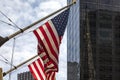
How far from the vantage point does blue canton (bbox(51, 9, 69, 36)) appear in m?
23.4

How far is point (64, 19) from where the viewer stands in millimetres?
23422

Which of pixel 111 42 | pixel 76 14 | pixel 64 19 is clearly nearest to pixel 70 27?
pixel 76 14

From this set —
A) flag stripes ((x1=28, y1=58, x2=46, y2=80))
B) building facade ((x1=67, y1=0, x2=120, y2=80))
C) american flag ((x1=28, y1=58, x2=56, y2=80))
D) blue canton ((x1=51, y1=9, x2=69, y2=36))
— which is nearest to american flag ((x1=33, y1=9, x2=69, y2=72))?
blue canton ((x1=51, y1=9, x2=69, y2=36))

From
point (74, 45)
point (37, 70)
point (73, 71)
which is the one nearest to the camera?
point (37, 70)

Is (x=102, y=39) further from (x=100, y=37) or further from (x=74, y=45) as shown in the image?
(x=74, y=45)

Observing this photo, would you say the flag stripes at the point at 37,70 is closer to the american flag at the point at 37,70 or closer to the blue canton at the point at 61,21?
the american flag at the point at 37,70

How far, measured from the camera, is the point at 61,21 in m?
23.4

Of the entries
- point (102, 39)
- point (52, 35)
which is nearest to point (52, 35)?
point (52, 35)

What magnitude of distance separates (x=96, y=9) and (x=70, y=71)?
26.9 m

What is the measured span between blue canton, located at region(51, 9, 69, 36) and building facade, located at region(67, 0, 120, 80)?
11618 centimetres

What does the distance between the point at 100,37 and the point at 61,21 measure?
12016 cm

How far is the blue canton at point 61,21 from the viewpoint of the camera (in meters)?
23.4

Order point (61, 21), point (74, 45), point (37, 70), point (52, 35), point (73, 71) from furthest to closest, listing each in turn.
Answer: point (73, 71) < point (74, 45) < point (37, 70) < point (52, 35) < point (61, 21)

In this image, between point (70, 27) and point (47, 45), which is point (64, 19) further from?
point (70, 27)
